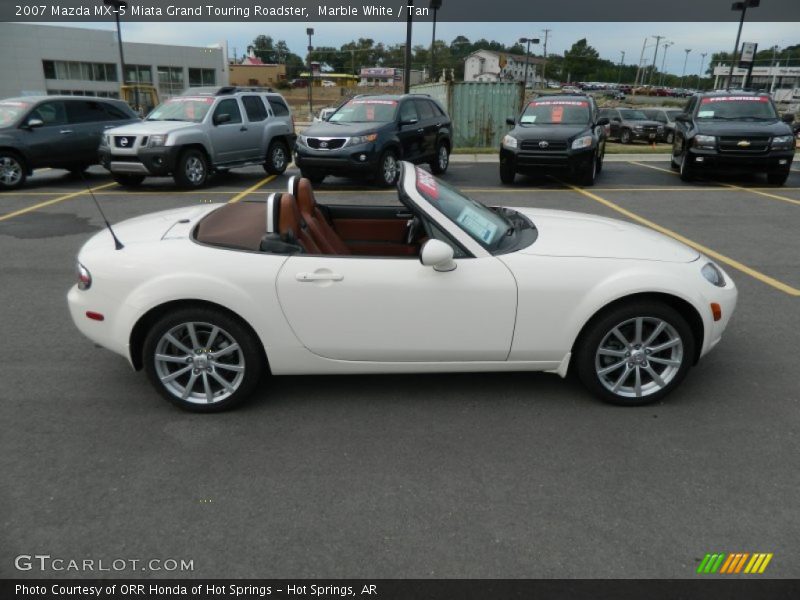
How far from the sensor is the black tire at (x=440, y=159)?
14.2 metres

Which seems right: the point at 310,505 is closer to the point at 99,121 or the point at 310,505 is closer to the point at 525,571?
the point at 525,571

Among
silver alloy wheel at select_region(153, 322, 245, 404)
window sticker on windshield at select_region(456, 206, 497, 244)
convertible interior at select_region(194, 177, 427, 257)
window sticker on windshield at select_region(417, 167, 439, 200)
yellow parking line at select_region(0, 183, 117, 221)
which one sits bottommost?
yellow parking line at select_region(0, 183, 117, 221)

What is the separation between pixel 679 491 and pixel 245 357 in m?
2.36

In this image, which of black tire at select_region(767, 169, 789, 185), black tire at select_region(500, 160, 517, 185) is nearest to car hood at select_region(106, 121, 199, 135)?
black tire at select_region(500, 160, 517, 185)

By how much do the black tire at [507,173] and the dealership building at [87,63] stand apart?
47.0 m

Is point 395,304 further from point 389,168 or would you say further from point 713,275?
point 389,168

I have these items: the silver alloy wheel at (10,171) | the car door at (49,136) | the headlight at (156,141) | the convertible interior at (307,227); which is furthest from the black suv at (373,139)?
the convertible interior at (307,227)

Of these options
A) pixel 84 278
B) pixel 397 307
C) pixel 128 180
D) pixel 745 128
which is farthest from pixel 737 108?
pixel 84 278

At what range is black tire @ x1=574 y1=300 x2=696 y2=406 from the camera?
11.8 feet

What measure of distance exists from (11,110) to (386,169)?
7.56 meters

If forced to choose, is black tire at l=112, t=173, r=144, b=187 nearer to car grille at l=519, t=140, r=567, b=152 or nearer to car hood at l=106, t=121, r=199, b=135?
car hood at l=106, t=121, r=199, b=135

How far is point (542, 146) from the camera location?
12461mm

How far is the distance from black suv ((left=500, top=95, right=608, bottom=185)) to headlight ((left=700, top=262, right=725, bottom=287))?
29.1 ft

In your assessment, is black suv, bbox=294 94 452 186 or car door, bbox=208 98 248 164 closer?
black suv, bbox=294 94 452 186
